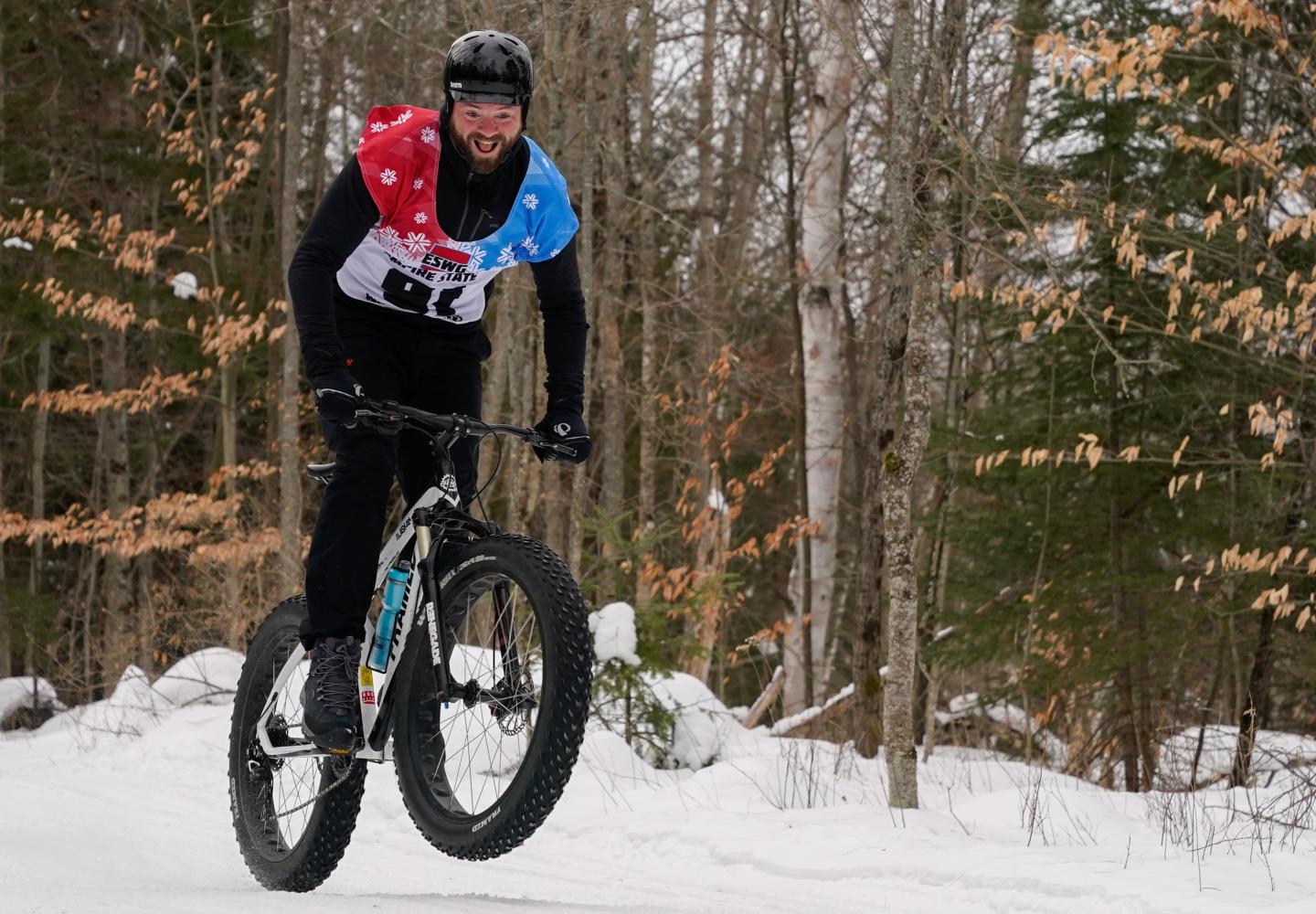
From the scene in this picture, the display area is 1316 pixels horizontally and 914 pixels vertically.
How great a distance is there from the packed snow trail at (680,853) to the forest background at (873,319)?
0.86m

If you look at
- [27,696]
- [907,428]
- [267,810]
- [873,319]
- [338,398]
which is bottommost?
[27,696]

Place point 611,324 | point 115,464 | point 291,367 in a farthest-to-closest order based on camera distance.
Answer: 1. point 115,464
2. point 611,324
3. point 291,367

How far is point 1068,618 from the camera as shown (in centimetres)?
1038

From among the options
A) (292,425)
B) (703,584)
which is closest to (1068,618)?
(703,584)

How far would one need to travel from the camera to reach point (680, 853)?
574cm

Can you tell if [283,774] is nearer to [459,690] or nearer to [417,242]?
[459,690]

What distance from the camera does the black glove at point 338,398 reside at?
12.4 ft

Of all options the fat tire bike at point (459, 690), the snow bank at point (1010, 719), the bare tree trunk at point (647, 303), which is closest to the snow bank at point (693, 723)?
the snow bank at point (1010, 719)

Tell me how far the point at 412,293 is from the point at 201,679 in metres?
Answer: 7.24

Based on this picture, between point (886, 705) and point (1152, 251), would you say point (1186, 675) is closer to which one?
point (1152, 251)

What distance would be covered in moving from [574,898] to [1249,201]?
21.1 ft

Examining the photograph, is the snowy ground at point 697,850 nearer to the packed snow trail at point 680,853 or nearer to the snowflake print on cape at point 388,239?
the packed snow trail at point 680,853

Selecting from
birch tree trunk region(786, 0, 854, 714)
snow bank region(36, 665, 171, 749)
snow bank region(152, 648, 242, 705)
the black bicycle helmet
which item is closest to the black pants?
the black bicycle helmet

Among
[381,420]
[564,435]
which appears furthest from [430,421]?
[564,435]
